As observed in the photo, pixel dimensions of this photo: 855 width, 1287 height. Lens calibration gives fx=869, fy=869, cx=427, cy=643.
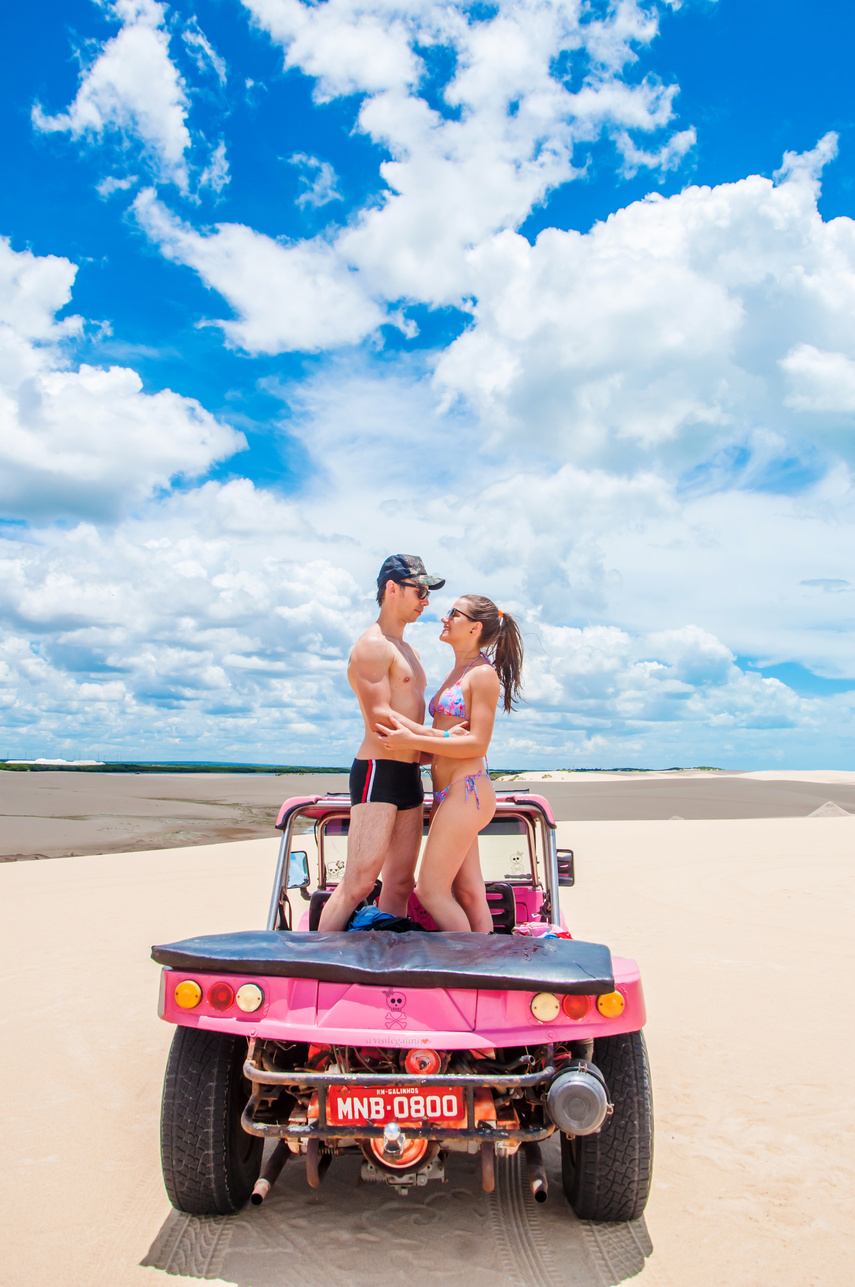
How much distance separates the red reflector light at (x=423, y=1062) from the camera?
2.71 metres

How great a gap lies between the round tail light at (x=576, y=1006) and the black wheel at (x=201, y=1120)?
1177 mm

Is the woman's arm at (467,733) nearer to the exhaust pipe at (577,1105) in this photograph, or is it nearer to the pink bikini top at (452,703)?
the pink bikini top at (452,703)

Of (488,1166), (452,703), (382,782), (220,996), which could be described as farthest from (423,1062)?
(452,703)

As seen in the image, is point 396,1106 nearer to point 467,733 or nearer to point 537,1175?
point 537,1175

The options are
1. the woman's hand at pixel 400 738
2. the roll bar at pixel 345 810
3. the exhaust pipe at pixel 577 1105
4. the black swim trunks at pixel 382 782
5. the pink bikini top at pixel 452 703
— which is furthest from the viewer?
the roll bar at pixel 345 810

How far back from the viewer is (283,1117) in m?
3.08

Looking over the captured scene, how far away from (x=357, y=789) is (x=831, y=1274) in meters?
2.44

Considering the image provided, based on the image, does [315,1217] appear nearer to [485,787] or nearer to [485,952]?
[485,952]

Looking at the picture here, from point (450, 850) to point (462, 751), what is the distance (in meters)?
0.44

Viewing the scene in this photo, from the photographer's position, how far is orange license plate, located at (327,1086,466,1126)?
8.59 ft

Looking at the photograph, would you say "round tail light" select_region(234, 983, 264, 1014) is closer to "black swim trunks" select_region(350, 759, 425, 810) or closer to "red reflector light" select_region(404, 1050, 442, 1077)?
"red reflector light" select_region(404, 1050, 442, 1077)

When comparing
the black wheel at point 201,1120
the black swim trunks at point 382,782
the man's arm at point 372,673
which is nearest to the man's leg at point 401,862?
the black swim trunks at point 382,782

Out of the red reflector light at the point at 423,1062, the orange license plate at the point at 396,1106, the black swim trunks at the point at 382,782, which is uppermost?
the black swim trunks at the point at 382,782

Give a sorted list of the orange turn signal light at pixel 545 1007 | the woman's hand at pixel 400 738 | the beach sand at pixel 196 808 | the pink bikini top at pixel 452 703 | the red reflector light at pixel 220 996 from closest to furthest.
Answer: the orange turn signal light at pixel 545 1007, the red reflector light at pixel 220 996, the woman's hand at pixel 400 738, the pink bikini top at pixel 452 703, the beach sand at pixel 196 808
